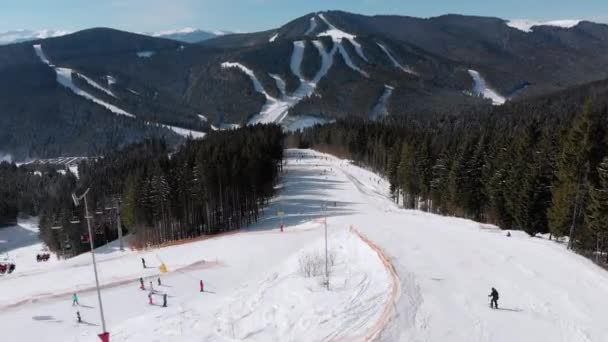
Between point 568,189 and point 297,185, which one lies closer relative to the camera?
point 568,189

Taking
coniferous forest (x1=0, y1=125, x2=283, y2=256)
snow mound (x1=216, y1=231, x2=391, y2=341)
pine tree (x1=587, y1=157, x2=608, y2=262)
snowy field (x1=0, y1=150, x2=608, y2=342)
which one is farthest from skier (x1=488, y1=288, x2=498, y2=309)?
coniferous forest (x1=0, y1=125, x2=283, y2=256)

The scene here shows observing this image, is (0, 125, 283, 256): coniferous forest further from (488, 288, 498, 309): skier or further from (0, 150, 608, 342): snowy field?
(488, 288, 498, 309): skier

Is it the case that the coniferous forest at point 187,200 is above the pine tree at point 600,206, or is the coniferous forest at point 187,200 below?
below

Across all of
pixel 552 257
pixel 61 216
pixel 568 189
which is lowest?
pixel 61 216

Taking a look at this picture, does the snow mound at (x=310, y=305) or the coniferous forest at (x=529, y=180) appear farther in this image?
the coniferous forest at (x=529, y=180)

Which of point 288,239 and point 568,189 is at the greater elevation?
point 568,189

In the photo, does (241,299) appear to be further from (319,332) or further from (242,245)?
Answer: (242,245)

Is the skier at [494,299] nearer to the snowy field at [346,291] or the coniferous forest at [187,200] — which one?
the snowy field at [346,291]

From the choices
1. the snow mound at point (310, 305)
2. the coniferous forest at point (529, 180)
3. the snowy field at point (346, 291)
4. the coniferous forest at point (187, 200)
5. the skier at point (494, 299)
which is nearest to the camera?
the snowy field at point (346, 291)

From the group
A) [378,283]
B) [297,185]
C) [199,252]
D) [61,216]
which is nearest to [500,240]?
[378,283]

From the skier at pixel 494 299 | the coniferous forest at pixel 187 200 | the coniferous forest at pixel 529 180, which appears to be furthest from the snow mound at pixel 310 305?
the coniferous forest at pixel 187 200
